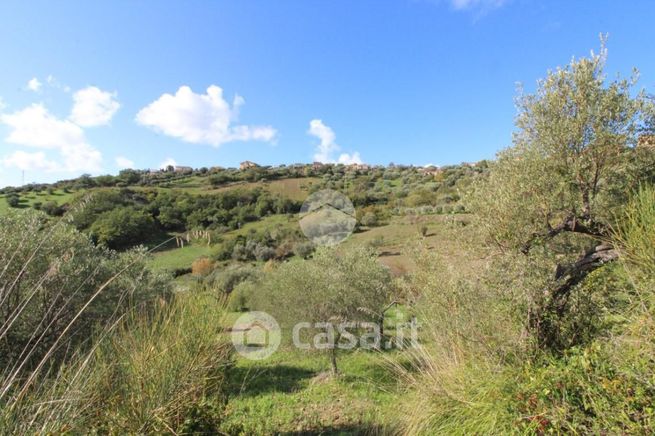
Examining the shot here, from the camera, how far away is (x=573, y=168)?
213 inches

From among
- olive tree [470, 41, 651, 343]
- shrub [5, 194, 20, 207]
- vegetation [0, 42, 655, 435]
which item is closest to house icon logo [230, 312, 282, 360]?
vegetation [0, 42, 655, 435]

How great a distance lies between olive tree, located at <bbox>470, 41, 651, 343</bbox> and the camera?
538 cm

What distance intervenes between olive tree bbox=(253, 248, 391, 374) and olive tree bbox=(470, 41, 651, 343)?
686 cm

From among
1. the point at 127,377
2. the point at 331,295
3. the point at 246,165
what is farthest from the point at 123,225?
the point at 246,165

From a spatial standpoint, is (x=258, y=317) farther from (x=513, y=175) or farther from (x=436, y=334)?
(x=513, y=175)

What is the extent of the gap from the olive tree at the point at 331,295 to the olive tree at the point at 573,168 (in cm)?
686

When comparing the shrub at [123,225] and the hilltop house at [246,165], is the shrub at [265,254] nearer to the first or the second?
the shrub at [123,225]

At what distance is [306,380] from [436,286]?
8.40 meters

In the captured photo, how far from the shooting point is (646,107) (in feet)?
18.1

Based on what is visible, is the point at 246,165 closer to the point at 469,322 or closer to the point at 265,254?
the point at 265,254
